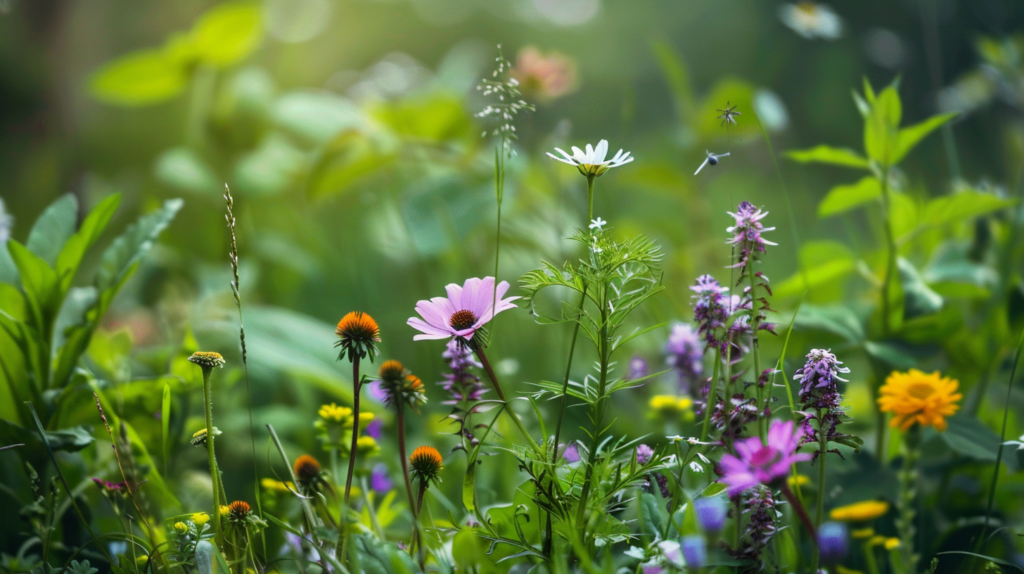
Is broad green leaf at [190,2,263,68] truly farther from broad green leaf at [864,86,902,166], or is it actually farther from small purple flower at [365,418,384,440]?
broad green leaf at [864,86,902,166]

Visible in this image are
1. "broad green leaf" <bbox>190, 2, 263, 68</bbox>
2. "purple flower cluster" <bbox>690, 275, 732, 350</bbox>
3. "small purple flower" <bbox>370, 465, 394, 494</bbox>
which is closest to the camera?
"purple flower cluster" <bbox>690, 275, 732, 350</bbox>

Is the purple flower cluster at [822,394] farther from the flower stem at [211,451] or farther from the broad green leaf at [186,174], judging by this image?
the broad green leaf at [186,174]

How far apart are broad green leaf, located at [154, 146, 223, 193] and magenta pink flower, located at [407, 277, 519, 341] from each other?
2.85ft

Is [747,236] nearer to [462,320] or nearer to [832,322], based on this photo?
[462,320]

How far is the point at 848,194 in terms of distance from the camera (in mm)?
667

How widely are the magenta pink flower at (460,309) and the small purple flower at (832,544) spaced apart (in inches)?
12.9

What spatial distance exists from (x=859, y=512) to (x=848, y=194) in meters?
0.30

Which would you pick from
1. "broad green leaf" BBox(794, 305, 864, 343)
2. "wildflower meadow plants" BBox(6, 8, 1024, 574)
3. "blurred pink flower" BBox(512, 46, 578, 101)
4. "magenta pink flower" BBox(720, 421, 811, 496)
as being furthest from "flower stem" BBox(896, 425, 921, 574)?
"blurred pink flower" BBox(512, 46, 578, 101)

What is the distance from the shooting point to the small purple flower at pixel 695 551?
0.32 m

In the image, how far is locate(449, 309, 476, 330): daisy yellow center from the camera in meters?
0.38

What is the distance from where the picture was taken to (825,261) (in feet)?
2.52

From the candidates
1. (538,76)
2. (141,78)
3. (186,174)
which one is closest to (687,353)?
(538,76)

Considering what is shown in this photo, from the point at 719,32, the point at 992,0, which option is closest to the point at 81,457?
the point at 992,0

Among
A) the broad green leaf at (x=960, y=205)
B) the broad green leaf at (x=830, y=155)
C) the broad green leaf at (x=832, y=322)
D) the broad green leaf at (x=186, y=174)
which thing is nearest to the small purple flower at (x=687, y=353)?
the broad green leaf at (x=832, y=322)
